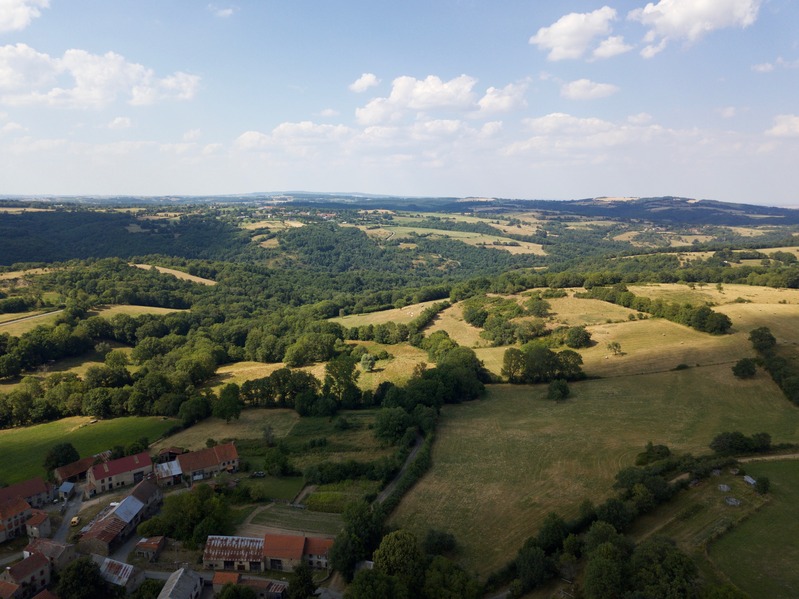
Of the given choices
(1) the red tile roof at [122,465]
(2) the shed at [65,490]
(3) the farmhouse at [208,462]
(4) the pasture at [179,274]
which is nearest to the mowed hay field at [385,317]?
(4) the pasture at [179,274]

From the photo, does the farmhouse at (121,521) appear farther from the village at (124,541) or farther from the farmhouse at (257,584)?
the farmhouse at (257,584)

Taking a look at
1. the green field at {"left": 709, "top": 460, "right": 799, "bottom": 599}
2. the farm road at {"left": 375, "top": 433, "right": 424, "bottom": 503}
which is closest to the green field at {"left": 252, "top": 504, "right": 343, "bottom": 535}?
the farm road at {"left": 375, "top": 433, "right": 424, "bottom": 503}

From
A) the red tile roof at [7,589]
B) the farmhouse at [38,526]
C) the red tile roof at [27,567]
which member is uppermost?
the red tile roof at [27,567]

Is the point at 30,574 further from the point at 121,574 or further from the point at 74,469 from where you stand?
the point at 74,469

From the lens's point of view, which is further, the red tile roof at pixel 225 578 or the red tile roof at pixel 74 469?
the red tile roof at pixel 74 469

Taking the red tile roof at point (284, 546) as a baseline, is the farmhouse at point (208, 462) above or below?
below

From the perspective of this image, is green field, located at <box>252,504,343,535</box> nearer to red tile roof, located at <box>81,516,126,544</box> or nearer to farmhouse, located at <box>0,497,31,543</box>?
red tile roof, located at <box>81,516,126,544</box>

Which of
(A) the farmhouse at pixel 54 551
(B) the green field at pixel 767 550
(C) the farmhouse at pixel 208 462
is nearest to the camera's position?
(B) the green field at pixel 767 550
